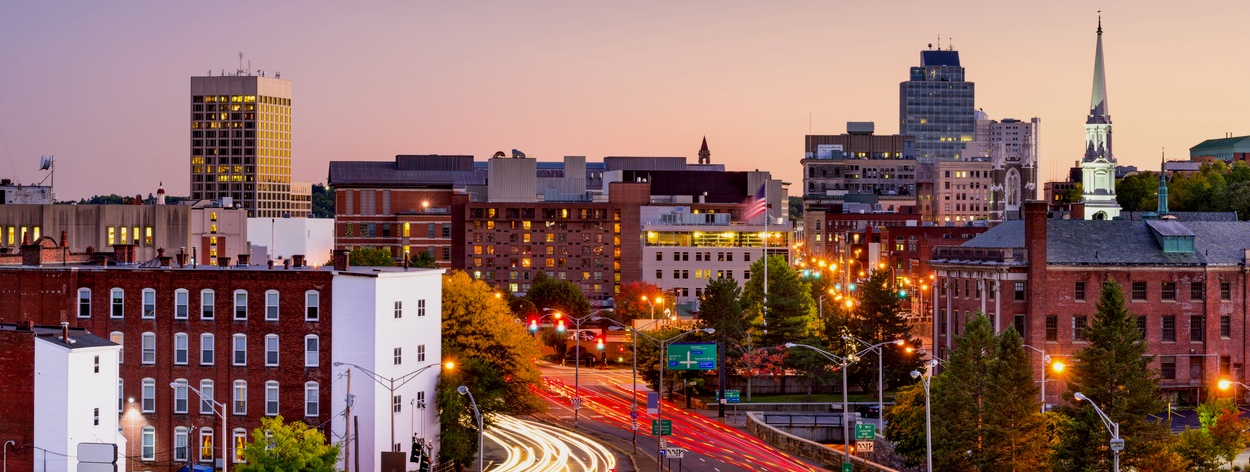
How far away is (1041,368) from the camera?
392 feet

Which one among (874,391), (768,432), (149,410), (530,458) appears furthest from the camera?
(874,391)

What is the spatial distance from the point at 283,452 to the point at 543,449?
1122 inches

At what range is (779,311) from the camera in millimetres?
137375

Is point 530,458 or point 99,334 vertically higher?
point 99,334

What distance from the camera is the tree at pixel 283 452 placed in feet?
251

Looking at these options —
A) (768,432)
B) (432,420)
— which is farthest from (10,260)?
(768,432)

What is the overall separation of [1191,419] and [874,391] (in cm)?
2589

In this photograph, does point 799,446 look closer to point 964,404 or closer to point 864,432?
point 864,432

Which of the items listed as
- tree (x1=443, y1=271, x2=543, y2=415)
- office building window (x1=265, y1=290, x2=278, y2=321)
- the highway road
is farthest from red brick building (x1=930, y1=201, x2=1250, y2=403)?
office building window (x1=265, y1=290, x2=278, y2=321)

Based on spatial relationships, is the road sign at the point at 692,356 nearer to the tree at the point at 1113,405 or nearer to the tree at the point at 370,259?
the tree at the point at 1113,405

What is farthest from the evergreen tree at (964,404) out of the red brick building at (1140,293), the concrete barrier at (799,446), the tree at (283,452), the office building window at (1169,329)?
the office building window at (1169,329)

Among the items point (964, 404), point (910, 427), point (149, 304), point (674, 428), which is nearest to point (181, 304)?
point (149, 304)

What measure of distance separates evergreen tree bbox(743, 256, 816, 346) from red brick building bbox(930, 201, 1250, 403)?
Answer: 18.4 meters

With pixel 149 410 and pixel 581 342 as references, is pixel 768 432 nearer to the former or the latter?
pixel 149 410
